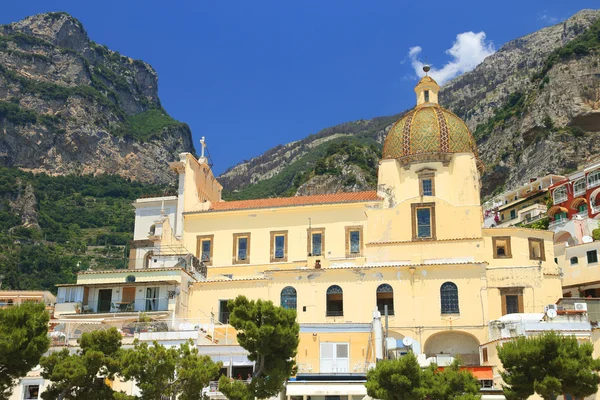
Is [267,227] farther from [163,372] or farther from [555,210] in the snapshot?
[555,210]

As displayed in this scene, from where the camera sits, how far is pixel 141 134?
463 ft

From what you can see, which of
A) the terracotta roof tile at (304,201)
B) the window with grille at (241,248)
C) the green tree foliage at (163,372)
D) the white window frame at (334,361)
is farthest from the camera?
the window with grille at (241,248)

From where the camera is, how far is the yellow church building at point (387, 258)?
34000 mm

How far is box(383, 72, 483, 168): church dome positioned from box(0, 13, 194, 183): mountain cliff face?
90.5 metres

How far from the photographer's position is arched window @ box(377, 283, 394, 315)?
3619 cm

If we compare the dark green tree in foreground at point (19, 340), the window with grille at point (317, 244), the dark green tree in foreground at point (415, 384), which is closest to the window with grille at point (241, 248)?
the window with grille at point (317, 244)

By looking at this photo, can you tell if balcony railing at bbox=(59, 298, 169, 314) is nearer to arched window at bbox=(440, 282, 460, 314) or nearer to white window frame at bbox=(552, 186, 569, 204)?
arched window at bbox=(440, 282, 460, 314)

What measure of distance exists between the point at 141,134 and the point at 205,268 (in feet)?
340

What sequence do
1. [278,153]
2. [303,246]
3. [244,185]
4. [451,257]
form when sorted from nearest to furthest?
[451,257] → [303,246] → [244,185] → [278,153]

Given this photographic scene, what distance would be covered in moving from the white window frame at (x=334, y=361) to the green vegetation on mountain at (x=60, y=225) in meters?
55.7

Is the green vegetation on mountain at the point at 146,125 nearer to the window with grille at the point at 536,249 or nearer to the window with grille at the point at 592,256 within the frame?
the window with grille at the point at 592,256

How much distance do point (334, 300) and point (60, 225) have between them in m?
79.1

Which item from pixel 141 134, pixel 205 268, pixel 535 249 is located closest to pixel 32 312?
pixel 205 268

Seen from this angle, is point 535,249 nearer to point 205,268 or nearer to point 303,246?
point 303,246
